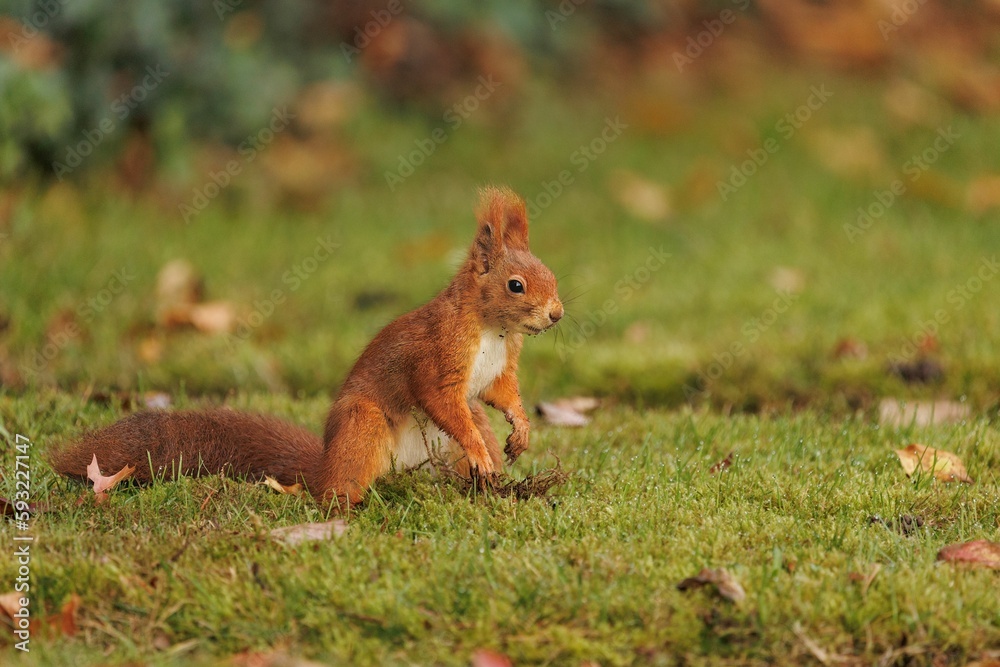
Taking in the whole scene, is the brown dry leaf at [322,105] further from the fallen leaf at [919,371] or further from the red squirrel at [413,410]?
the red squirrel at [413,410]

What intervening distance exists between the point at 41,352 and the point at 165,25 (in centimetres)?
215

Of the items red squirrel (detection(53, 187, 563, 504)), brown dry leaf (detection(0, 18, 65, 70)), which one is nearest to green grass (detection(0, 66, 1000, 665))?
red squirrel (detection(53, 187, 563, 504))

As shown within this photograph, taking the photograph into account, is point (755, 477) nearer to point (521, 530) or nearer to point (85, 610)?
point (521, 530)

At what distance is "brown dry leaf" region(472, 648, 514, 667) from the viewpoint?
248 centimetres

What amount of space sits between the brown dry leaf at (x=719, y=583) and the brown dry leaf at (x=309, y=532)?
842 mm

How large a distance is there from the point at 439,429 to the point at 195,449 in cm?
72

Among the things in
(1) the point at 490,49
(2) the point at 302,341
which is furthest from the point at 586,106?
(2) the point at 302,341

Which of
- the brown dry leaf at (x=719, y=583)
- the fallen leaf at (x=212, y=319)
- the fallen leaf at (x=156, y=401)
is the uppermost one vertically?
the brown dry leaf at (x=719, y=583)

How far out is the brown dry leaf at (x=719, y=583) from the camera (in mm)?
2648

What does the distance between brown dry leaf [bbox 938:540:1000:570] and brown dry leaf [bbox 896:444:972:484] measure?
0.55 m

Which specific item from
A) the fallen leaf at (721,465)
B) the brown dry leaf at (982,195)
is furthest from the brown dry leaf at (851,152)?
the fallen leaf at (721,465)

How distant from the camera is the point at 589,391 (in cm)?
502

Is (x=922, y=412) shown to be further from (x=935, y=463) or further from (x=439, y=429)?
(x=439, y=429)

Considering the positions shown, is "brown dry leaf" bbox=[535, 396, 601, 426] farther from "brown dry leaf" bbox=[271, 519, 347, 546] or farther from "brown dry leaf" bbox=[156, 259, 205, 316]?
"brown dry leaf" bbox=[156, 259, 205, 316]
